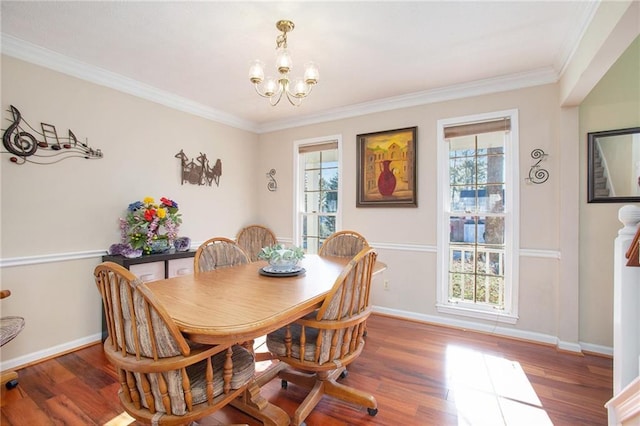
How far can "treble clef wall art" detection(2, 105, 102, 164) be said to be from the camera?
7.41ft

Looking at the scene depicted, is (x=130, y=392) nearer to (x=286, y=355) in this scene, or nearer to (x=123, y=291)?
(x=123, y=291)

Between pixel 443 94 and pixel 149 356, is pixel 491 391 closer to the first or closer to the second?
pixel 149 356

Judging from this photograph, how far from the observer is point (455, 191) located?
323cm

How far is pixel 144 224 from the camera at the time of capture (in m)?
2.84

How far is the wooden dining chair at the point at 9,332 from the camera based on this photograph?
182cm

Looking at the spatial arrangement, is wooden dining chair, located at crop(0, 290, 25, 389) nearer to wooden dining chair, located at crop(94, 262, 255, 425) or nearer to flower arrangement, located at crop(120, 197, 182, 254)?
flower arrangement, located at crop(120, 197, 182, 254)

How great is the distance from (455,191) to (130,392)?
10.5ft

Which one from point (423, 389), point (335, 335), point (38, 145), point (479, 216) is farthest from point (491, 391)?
point (38, 145)

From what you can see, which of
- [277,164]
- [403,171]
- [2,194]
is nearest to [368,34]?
[403,171]

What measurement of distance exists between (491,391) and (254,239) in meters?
3.24

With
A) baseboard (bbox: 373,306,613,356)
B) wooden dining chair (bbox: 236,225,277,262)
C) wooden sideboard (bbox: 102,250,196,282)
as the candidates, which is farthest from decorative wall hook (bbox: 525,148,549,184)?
wooden sideboard (bbox: 102,250,196,282)

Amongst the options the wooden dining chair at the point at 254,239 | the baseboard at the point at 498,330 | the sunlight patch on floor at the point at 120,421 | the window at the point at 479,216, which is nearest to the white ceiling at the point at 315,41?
the window at the point at 479,216

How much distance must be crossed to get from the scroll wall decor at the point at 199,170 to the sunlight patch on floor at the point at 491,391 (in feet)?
10.8

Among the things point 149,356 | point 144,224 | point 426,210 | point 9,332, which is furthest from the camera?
point 426,210
